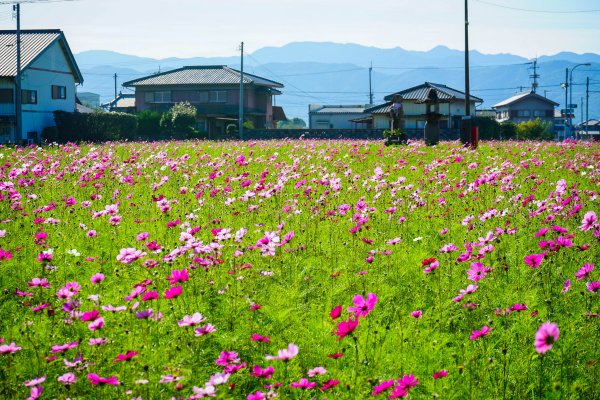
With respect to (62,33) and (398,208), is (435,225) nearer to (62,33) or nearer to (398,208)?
(398,208)

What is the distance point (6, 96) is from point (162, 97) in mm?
18840

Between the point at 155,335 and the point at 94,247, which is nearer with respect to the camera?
the point at 155,335

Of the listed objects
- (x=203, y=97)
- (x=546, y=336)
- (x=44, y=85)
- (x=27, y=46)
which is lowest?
(x=546, y=336)

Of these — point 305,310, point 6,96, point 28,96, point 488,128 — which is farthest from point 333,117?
point 305,310

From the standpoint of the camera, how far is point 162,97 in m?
55.2

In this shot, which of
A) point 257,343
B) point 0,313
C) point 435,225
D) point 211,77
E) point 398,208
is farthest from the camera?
point 211,77

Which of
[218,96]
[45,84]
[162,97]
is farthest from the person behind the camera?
[162,97]

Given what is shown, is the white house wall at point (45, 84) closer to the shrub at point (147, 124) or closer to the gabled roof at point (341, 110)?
the shrub at point (147, 124)

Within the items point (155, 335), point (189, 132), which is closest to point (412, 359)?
point (155, 335)

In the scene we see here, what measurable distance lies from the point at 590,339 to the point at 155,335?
2347 millimetres

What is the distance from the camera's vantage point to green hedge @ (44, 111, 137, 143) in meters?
36.5

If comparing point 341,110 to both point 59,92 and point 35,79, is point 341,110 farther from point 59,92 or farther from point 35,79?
point 35,79

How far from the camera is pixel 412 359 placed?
3.38 metres

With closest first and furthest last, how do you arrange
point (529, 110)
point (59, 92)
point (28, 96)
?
point (28, 96)
point (59, 92)
point (529, 110)
